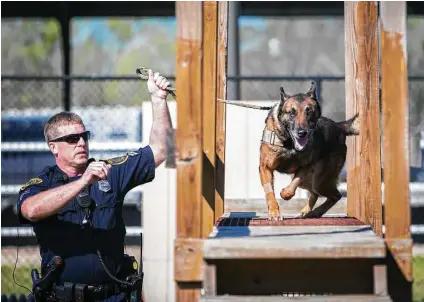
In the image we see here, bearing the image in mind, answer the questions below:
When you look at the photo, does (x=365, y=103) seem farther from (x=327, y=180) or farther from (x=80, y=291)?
(x=80, y=291)

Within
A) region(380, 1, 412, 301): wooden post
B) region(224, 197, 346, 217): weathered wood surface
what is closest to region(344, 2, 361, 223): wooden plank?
region(224, 197, 346, 217): weathered wood surface

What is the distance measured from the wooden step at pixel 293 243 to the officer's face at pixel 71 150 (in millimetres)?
857

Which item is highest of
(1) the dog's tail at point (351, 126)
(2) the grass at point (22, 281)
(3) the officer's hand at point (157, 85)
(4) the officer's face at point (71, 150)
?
(3) the officer's hand at point (157, 85)

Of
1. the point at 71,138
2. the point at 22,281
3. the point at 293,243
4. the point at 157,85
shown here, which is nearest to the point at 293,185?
the point at 157,85

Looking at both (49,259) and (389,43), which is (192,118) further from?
(49,259)

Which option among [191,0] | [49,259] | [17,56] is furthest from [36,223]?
[17,56]

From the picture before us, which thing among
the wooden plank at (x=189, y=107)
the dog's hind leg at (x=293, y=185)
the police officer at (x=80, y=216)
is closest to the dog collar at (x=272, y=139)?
the dog's hind leg at (x=293, y=185)

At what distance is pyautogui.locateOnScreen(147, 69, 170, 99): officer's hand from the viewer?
4.62 metres

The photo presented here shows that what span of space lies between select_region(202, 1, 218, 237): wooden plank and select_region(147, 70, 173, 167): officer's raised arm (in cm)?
23

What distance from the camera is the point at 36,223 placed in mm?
4320

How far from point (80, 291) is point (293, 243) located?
1.29 metres

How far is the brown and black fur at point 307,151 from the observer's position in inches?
209

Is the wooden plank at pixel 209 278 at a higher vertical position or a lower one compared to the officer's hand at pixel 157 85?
lower

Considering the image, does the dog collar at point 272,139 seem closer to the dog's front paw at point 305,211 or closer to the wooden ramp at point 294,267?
the dog's front paw at point 305,211
